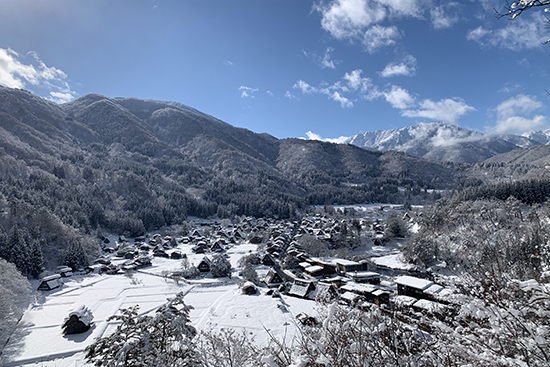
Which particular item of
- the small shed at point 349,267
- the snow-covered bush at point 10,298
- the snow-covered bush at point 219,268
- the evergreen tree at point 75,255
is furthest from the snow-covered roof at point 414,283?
the evergreen tree at point 75,255

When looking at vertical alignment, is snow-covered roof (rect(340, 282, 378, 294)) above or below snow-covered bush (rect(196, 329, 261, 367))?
below

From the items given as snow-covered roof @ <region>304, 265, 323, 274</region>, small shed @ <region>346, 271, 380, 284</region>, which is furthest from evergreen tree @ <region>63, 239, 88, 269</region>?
small shed @ <region>346, 271, 380, 284</region>

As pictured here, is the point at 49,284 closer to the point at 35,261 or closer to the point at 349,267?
the point at 35,261

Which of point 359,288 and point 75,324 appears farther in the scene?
point 359,288

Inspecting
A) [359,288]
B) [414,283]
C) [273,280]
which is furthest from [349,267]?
[414,283]

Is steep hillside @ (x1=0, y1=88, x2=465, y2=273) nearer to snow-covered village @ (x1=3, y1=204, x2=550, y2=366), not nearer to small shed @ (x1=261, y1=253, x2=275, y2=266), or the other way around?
snow-covered village @ (x1=3, y1=204, x2=550, y2=366)

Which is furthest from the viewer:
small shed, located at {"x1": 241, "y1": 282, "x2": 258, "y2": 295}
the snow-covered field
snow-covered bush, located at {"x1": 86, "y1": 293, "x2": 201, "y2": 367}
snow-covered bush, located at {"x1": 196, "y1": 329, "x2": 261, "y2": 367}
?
small shed, located at {"x1": 241, "y1": 282, "x2": 258, "y2": 295}

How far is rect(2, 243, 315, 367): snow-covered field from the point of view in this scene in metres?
15.6

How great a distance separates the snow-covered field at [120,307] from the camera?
15594 millimetres

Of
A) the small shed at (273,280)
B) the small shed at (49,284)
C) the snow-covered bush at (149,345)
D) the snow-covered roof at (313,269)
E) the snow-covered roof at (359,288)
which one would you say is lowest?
the small shed at (49,284)

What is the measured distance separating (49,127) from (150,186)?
85.5m

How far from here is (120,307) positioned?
23141 millimetres

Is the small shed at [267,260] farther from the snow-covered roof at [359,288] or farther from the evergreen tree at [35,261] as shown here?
the evergreen tree at [35,261]

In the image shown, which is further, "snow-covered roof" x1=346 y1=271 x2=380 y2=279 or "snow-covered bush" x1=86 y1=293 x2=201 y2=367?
"snow-covered roof" x1=346 y1=271 x2=380 y2=279
